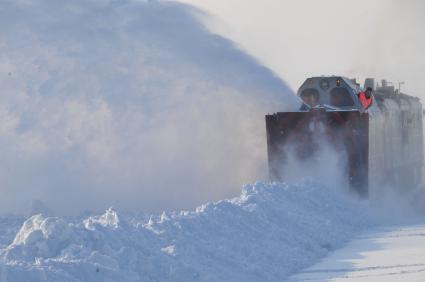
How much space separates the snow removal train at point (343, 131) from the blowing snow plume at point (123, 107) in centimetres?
78

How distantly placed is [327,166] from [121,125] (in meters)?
4.40

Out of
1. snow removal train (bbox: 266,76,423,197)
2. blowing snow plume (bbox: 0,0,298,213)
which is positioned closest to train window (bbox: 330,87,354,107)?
snow removal train (bbox: 266,76,423,197)

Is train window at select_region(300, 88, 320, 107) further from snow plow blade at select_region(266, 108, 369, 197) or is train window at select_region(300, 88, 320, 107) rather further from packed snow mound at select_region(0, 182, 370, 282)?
packed snow mound at select_region(0, 182, 370, 282)

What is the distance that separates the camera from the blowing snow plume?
1748cm

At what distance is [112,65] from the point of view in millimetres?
20156

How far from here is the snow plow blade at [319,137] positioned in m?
16.6

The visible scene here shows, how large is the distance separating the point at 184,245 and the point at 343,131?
8002 mm

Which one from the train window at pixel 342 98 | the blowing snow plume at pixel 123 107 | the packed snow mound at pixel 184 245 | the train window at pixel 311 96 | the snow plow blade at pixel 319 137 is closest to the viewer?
the packed snow mound at pixel 184 245

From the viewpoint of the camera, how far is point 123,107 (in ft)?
64.0

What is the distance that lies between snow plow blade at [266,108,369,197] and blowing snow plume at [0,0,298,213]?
1160mm

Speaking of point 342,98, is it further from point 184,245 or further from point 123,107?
point 184,245

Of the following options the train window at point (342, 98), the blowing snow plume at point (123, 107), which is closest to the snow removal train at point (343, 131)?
the train window at point (342, 98)

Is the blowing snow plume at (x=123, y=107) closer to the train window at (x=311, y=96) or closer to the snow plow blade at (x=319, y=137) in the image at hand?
the train window at (x=311, y=96)

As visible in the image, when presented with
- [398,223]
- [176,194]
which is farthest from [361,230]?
[176,194]
